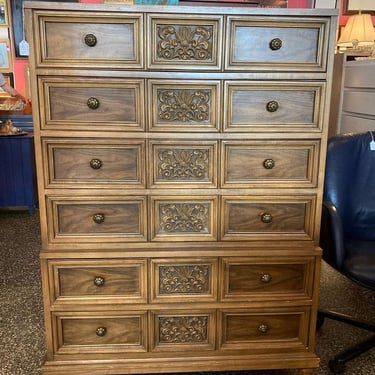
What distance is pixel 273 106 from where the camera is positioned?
5.02ft

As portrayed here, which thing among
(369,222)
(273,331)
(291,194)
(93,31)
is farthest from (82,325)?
(369,222)

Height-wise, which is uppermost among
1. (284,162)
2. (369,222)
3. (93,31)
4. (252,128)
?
(93,31)

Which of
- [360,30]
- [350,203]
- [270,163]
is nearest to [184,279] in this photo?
[270,163]

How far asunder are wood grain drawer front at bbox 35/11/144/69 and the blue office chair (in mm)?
1038

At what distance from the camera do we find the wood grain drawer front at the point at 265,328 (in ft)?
5.67

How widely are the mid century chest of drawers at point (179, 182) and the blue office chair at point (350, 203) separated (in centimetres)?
22

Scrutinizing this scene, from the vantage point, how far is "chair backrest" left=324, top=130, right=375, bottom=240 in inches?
79.0

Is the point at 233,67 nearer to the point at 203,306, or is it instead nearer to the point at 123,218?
Result: the point at 123,218

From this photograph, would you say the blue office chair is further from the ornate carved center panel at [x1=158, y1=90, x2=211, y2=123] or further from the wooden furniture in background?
the wooden furniture in background

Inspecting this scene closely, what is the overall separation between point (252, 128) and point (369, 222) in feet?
2.99

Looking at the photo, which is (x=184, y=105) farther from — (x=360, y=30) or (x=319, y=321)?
(x=360, y=30)

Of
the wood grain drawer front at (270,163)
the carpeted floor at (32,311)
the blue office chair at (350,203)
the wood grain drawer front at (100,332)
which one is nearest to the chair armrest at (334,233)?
the blue office chair at (350,203)

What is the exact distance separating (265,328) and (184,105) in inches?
37.2

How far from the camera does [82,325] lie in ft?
5.56
